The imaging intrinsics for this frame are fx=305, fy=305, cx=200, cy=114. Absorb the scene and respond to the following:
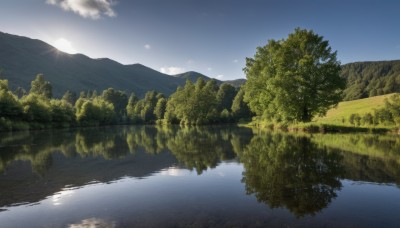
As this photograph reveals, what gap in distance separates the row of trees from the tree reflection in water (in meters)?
80.6

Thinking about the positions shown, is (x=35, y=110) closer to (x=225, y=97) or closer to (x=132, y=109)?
(x=132, y=109)

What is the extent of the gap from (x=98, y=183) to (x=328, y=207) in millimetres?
13084

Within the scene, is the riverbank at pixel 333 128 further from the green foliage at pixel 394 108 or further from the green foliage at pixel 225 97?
the green foliage at pixel 225 97

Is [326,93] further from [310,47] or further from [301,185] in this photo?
[301,185]

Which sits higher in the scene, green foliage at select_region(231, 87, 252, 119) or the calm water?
green foliage at select_region(231, 87, 252, 119)

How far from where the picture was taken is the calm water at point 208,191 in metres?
11.8

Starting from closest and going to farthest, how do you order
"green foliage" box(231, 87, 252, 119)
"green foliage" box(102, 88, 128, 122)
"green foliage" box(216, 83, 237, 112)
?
1. "green foliage" box(231, 87, 252, 119)
2. "green foliage" box(216, 83, 237, 112)
3. "green foliage" box(102, 88, 128, 122)

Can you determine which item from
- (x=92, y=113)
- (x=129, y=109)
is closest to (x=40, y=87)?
(x=129, y=109)

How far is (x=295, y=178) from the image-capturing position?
59.6 feet

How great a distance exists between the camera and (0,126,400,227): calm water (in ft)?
38.7

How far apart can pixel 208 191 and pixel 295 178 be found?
556 cm

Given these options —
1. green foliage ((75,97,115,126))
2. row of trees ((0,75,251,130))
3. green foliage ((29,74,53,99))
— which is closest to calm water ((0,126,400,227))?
row of trees ((0,75,251,130))

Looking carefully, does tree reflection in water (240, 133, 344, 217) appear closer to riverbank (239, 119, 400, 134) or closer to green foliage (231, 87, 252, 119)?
riverbank (239, 119, 400, 134)

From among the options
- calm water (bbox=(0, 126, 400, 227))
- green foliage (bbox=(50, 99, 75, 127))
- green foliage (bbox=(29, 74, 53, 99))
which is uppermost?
green foliage (bbox=(29, 74, 53, 99))
